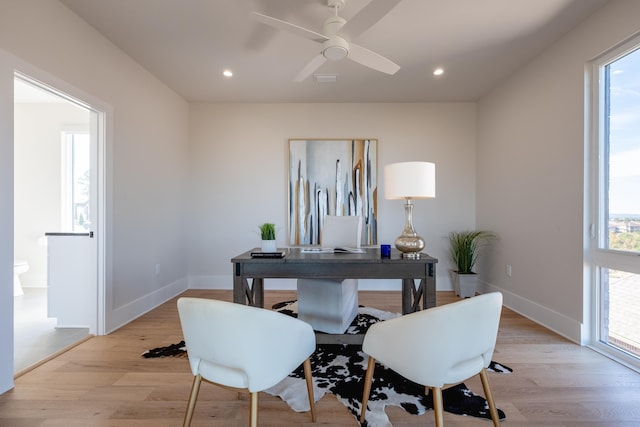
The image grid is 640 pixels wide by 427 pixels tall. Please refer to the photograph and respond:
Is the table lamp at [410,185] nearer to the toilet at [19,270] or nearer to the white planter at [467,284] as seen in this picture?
the white planter at [467,284]

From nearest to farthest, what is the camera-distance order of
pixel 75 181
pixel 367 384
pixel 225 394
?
pixel 367 384 → pixel 225 394 → pixel 75 181

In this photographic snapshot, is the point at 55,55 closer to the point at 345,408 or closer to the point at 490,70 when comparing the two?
the point at 345,408

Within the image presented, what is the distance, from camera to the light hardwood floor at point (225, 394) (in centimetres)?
150

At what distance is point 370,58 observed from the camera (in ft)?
7.04

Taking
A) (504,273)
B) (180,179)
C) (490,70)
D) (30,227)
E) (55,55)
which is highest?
(490,70)

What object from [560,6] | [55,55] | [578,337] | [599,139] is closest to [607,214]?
[599,139]

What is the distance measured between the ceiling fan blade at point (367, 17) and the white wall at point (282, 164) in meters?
1.67

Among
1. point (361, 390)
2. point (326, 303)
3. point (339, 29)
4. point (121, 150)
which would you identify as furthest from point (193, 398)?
point (121, 150)

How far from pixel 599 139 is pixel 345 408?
8.78ft

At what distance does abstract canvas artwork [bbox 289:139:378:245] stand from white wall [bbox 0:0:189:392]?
1520 millimetres

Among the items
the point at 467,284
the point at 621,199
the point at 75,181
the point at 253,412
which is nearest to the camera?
the point at 253,412

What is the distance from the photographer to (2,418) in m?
1.51

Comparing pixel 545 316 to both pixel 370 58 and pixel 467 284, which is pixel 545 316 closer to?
pixel 467 284

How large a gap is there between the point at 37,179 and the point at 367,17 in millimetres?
4763
